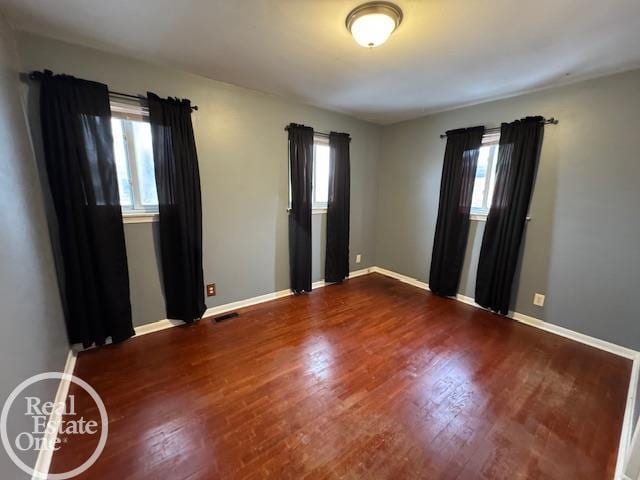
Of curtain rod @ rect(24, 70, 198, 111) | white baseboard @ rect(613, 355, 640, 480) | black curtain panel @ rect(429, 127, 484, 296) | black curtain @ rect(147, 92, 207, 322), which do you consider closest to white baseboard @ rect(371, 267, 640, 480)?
white baseboard @ rect(613, 355, 640, 480)

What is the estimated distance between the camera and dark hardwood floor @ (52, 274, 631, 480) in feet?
4.20

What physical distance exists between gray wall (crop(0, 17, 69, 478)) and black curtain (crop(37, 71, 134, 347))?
113 millimetres

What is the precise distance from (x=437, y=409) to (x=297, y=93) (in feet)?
9.96

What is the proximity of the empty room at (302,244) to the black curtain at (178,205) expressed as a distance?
20mm

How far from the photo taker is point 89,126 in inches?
73.6

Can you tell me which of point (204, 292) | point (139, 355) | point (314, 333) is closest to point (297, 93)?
point (204, 292)

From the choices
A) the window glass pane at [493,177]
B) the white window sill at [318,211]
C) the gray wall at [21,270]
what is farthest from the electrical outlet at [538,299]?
the gray wall at [21,270]

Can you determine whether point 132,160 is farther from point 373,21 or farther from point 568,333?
point 568,333

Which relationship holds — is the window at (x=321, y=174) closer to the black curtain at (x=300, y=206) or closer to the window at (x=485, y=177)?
the black curtain at (x=300, y=206)

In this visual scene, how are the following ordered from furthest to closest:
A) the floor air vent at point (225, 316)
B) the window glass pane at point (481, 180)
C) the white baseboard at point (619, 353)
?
the window glass pane at point (481, 180)
the floor air vent at point (225, 316)
the white baseboard at point (619, 353)

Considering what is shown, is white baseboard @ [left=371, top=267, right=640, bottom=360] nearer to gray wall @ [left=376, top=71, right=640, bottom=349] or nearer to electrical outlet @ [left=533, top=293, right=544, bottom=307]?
gray wall @ [left=376, top=71, right=640, bottom=349]

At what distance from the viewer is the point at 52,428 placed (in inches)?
54.1

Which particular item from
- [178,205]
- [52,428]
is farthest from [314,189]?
[52,428]

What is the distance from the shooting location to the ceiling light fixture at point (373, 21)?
1363 millimetres
